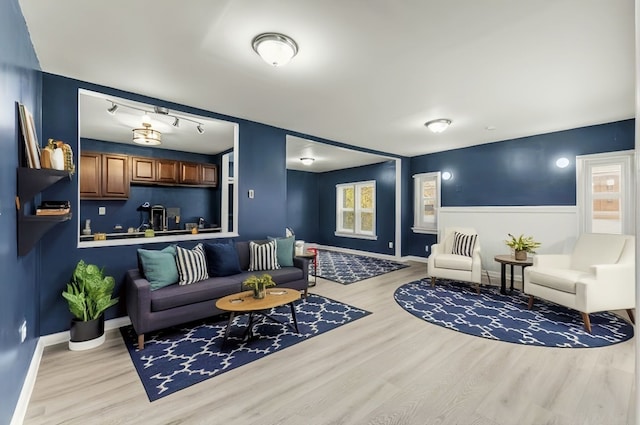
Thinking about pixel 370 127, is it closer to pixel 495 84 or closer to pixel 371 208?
pixel 495 84

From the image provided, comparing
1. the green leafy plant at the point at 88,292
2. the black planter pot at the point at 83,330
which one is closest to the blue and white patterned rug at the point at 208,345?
the black planter pot at the point at 83,330

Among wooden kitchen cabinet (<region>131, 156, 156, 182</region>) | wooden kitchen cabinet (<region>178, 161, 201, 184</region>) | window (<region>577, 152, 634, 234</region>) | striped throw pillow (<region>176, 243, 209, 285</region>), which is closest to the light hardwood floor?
striped throw pillow (<region>176, 243, 209, 285</region>)

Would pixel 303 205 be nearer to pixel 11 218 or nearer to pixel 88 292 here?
pixel 88 292

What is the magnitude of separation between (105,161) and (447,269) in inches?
246

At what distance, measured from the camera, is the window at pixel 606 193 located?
414 cm

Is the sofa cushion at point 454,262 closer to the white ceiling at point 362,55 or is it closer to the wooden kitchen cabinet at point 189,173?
the white ceiling at point 362,55

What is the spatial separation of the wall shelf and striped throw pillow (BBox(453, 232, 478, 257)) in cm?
505

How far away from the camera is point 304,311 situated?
3.57 meters

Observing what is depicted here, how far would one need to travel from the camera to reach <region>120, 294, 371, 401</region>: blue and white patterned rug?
2207 millimetres

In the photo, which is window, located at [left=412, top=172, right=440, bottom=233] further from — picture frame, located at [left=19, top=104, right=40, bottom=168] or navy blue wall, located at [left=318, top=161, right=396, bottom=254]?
picture frame, located at [left=19, top=104, right=40, bottom=168]

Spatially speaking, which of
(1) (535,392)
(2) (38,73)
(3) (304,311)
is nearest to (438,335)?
(1) (535,392)

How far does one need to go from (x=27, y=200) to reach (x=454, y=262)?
4.86 metres

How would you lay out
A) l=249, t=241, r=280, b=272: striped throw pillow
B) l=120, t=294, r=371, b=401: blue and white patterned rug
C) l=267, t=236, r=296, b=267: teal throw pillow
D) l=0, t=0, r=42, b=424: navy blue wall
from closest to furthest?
1. l=0, t=0, r=42, b=424: navy blue wall
2. l=120, t=294, r=371, b=401: blue and white patterned rug
3. l=249, t=241, r=280, b=272: striped throw pillow
4. l=267, t=236, r=296, b=267: teal throw pillow

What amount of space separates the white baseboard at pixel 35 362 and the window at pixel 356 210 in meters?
5.97
